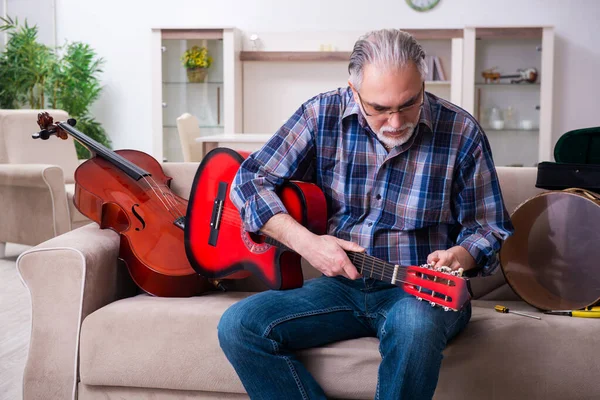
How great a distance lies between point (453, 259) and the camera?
1544mm

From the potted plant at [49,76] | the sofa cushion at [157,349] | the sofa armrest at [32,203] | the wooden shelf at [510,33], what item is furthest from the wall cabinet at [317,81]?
the sofa cushion at [157,349]

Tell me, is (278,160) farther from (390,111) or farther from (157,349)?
(157,349)

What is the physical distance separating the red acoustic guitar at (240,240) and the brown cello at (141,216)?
0.30 ft

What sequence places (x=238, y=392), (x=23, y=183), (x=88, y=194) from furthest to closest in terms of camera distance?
(x=23, y=183), (x=88, y=194), (x=238, y=392)

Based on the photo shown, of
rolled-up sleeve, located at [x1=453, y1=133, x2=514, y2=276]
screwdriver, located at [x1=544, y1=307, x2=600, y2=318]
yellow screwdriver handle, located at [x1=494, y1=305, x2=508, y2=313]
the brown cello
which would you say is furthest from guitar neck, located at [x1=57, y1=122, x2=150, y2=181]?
screwdriver, located at [x1=544, y1=307, x2=600, y2=318]

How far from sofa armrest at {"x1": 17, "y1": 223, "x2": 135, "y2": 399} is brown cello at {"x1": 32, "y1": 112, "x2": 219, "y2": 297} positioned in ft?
0.55

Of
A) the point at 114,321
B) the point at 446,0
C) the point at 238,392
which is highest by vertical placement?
the point at 446,0

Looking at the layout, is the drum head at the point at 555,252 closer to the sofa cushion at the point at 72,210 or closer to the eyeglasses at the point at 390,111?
the eyeglasses at the point at 390,111

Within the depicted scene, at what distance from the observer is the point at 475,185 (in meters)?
1.68

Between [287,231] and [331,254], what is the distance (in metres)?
0.16

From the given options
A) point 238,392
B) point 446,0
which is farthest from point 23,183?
point 446,0

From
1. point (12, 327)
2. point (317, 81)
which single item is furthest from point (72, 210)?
point (317, 81)

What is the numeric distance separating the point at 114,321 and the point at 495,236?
36.5 inches

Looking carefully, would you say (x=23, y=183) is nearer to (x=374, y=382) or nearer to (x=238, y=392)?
(x=238, y=392)
